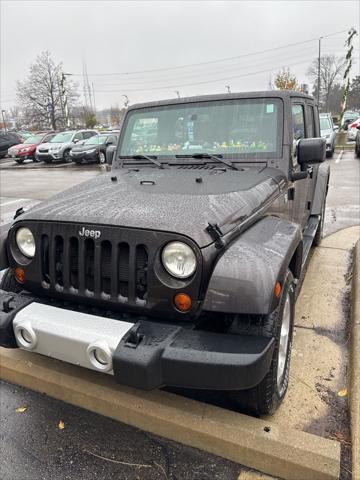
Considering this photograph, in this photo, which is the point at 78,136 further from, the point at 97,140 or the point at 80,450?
the point at 80,450

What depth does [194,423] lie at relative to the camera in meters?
2.33

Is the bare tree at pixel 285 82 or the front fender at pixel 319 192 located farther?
the bare tree at pixel 285 82

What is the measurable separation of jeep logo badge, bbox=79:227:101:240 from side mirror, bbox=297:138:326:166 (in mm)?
1774

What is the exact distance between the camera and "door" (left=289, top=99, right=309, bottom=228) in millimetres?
3358

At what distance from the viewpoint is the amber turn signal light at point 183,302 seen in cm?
208

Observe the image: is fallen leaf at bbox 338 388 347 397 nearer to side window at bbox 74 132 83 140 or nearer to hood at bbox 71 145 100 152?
hood at bbox 71 145 100 152

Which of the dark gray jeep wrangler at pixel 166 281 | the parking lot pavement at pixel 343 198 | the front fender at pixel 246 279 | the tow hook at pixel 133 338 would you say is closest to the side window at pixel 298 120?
the dark gray jeep wrangler at pixel 166 281

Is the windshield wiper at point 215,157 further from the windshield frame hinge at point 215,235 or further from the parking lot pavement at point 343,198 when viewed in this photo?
the parking lot pavement at point 343,198

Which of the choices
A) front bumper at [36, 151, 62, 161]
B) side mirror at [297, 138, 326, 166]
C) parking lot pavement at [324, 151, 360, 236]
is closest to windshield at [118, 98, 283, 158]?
side mirror at [297, 138, 326, 166]

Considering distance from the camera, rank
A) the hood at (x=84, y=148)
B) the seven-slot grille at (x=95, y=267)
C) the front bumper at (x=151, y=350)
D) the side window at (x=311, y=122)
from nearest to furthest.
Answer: the front bumper at (x=151, y=350) < the seven-slot grille at (x=95, y=267) < the side window at (x=311, y=122) < the hood at (x=84, y=148)

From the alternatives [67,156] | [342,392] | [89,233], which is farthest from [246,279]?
[67,156]

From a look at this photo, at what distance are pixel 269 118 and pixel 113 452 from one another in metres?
2.59

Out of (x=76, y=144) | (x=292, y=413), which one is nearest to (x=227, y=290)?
(x=292, y=413)

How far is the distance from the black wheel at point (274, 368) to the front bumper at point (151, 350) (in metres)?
0.11
